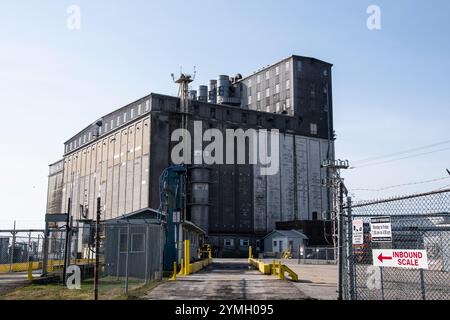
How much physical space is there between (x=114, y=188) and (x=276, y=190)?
87.6 ft

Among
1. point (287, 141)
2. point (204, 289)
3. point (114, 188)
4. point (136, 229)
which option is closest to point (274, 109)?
point (287, 141)

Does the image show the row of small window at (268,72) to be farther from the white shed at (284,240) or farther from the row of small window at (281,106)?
the white shed at (284,240)

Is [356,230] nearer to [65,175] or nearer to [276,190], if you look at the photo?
[276,190]

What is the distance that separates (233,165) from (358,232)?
6272 cm

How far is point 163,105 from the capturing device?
70.6 meters

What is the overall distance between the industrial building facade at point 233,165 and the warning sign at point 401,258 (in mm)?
56473

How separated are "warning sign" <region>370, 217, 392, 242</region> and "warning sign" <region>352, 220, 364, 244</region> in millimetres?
766

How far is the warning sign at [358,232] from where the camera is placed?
11.5m

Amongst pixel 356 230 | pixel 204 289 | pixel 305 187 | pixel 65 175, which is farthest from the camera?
pixel 65 175

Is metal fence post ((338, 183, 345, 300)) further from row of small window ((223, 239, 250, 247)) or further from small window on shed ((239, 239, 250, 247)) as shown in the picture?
small window on shed ((239, 239, 250, 247))

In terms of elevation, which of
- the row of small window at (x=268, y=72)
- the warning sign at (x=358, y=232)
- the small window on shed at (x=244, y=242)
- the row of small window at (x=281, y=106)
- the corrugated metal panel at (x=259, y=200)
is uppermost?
the row of small window at (x=268, y=72)

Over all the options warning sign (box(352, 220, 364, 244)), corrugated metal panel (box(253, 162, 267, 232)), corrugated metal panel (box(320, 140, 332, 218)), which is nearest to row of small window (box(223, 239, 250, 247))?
corrugated metal panel (box(253, 162, 267, 232))

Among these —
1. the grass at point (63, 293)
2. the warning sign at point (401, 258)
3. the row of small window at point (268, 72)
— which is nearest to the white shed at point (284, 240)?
the row of small window at point (268, 72)

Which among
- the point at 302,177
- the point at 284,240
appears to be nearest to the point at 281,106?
the point at 302,177
